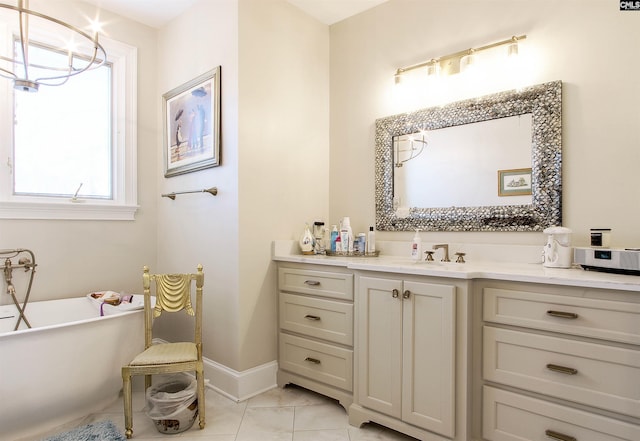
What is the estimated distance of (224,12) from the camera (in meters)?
2.38

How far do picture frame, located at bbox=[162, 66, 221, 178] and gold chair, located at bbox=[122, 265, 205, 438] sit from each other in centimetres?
84

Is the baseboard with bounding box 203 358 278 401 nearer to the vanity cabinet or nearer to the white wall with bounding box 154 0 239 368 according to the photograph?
the white wall with bounding box 154 0 239 368

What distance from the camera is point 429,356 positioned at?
5.56ft

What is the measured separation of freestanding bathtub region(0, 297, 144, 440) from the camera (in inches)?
65.5

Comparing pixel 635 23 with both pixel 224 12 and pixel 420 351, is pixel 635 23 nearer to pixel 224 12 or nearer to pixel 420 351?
pixel 420 351

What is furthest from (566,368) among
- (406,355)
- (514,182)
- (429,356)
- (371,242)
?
(371,242)

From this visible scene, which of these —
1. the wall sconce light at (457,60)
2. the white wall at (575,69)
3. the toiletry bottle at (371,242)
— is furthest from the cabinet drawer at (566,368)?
the wall sconce light at (457,60)

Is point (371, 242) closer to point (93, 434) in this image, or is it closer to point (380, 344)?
point (380, 344)

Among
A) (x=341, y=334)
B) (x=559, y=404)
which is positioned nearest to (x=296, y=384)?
(x=341, y=334)

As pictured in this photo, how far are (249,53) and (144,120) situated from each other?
122 centimetres

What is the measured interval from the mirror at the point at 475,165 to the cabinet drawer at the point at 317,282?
1.99 ft

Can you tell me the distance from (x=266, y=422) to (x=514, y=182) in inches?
75.9

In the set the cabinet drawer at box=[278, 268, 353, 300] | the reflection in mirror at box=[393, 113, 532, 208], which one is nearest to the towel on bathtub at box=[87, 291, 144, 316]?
the cabinet drawer at box=[278, 268, 353, 300]

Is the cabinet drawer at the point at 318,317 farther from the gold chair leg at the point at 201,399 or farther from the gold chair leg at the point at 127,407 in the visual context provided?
the gold chair leg at the point at 127,407
